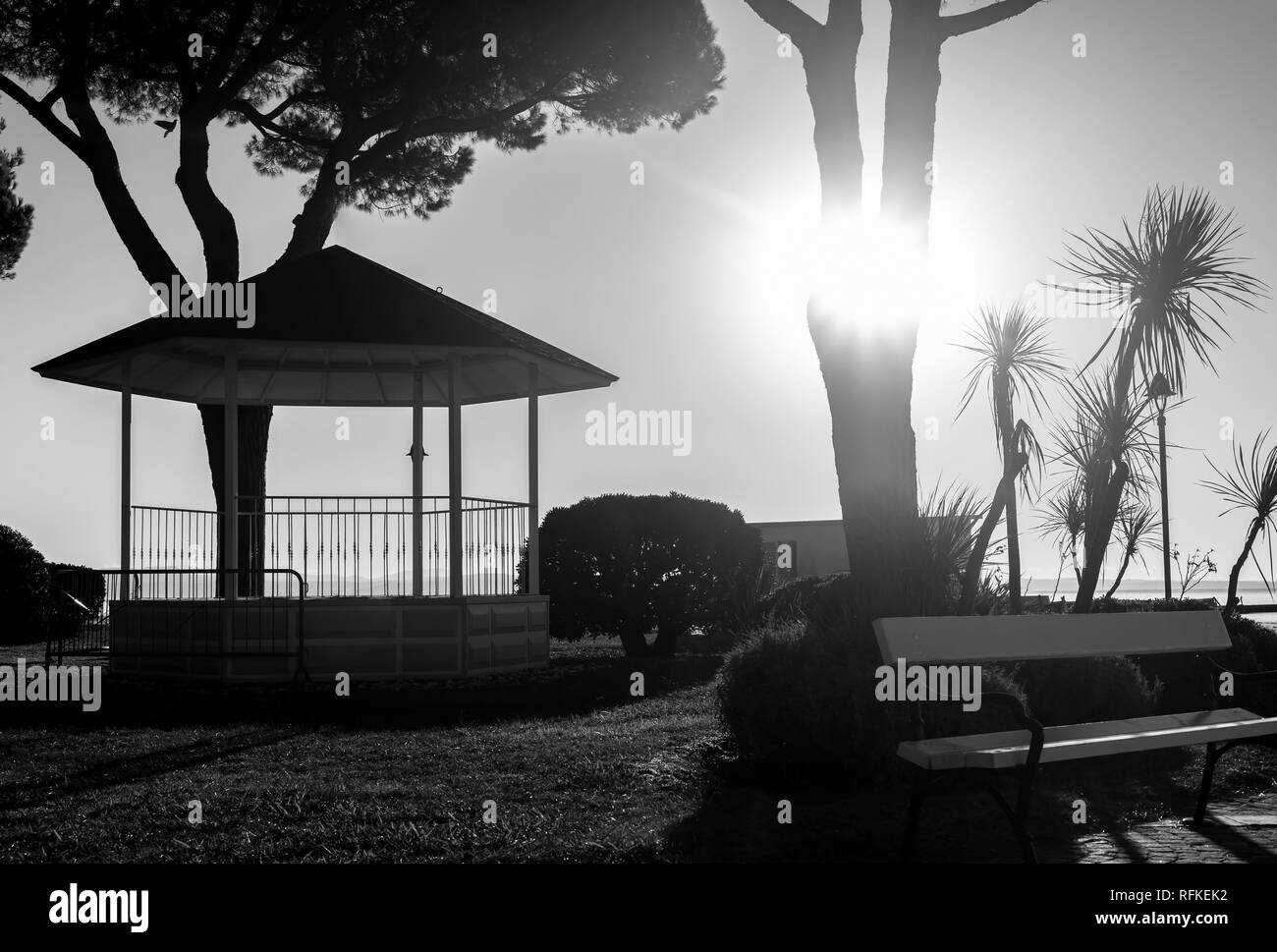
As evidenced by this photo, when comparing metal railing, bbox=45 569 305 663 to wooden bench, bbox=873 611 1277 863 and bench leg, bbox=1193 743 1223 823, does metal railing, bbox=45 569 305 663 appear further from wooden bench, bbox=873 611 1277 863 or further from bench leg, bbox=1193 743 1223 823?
bench leg, bbox=1193 743 1223 823

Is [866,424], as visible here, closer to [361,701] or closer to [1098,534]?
[1098,534]

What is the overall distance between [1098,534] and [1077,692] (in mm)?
3912

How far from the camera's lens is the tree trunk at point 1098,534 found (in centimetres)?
1105

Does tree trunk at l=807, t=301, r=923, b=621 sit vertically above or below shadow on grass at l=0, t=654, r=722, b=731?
above

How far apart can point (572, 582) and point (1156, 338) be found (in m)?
8.24

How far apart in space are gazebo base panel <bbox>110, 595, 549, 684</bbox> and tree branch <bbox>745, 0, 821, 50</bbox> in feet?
23.6

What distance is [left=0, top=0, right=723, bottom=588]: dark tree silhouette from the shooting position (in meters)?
17.4

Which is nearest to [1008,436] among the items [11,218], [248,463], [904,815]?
[904,815]

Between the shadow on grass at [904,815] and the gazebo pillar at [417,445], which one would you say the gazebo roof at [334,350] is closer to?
the gazebo pillar at [417,445]

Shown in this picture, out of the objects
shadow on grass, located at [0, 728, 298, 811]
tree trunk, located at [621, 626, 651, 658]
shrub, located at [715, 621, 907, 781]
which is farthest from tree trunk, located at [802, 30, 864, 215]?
tree trunk, located at [621, 626, 651, 658]
